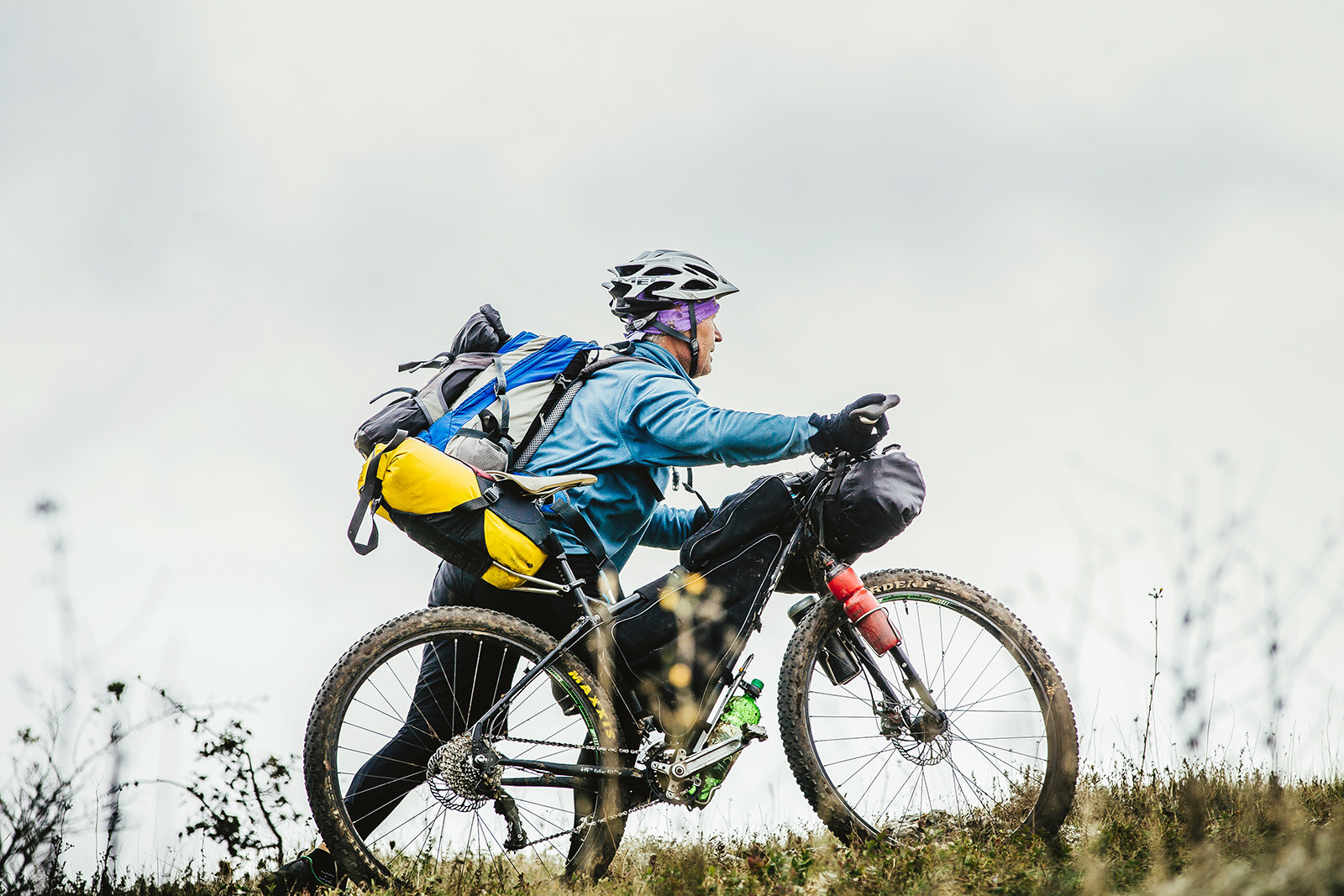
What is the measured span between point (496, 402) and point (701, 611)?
1.23m

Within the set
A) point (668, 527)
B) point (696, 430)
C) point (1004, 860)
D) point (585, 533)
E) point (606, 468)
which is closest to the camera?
point (1004, 860)

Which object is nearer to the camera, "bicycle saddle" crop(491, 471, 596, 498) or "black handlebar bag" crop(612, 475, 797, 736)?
"bicycle saddle" crop(491, 471, 596, 498)

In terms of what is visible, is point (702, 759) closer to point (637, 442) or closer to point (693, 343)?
point (637, 442)

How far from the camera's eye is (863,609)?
431 centimetres

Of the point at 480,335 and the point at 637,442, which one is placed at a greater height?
the point at 480,335

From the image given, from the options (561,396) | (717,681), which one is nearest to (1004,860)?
(717,681)

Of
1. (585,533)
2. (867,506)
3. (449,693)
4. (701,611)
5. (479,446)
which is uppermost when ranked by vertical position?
(479,446)

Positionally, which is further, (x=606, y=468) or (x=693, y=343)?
(x=693, y=343)

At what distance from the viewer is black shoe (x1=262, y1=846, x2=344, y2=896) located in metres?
4.12

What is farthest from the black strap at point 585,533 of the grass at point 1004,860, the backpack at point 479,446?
the grass at point 1004,860

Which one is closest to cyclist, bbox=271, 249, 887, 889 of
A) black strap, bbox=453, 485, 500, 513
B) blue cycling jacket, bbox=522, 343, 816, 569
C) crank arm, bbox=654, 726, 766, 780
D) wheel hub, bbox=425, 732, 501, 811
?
blue cycling jacket, bbox=522, 343, 816, 569

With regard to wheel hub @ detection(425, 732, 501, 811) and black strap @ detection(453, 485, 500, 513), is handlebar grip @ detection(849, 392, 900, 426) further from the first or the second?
wheel hub @ detection(425, 732, 501, 811)

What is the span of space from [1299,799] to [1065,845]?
51.5 inches

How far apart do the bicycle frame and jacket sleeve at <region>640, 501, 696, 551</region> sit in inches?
33.0
